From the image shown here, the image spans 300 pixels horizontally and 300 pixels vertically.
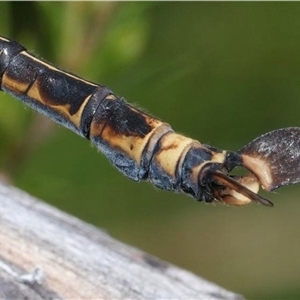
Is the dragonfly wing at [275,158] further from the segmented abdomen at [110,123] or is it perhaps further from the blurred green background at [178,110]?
the blurred green background at [178,110]

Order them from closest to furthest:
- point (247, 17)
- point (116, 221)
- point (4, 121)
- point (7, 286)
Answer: point (7, 286), point (4, 121), point (116, 221), point (247, 17)

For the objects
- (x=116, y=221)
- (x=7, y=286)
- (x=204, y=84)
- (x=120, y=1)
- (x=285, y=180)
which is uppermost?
(x=204, y=84)

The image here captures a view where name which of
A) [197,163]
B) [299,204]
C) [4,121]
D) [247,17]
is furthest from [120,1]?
[299,204]

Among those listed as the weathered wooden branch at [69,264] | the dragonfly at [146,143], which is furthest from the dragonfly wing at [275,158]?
the weathered wooden branch at [69,264]

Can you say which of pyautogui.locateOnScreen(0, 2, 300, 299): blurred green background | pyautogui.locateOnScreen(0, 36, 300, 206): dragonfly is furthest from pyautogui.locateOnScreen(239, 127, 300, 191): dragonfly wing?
pyautogui.locateOnScreen(0, 2, 300, 299): blurred green background

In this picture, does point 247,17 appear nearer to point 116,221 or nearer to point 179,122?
point 179,122

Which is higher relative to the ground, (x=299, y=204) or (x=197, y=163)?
(x=299, y=204)

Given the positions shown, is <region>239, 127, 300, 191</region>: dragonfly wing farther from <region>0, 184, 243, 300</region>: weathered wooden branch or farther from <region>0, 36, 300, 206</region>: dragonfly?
<region>0, 184, 243, 300</region>: weathered wooden branch

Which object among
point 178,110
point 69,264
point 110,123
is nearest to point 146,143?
point 110,123
